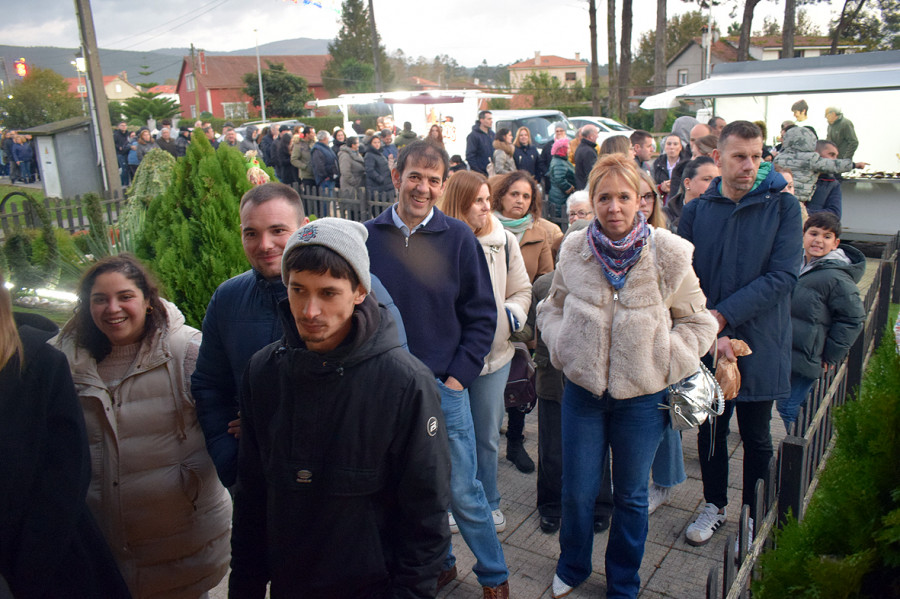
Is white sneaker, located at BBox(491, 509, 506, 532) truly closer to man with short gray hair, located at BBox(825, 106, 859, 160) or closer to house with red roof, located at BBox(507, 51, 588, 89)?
man with short gray hair, located at BBox(825, 106, 859, 160)

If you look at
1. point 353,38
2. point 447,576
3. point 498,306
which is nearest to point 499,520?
point 447,576

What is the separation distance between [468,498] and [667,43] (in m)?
69.4

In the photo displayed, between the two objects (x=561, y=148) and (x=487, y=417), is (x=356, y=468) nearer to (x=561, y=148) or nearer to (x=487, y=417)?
(x=487, y=417)

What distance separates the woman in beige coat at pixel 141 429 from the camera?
2.44 meters

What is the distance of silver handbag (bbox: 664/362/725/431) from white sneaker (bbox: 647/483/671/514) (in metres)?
1.18

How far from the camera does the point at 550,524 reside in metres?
3.77

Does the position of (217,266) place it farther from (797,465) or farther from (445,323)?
(797,465)

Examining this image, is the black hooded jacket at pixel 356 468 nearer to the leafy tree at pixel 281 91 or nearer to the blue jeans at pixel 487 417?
the blue jeans at pixel 487 417

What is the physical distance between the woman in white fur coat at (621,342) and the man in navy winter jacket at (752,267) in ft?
1.60

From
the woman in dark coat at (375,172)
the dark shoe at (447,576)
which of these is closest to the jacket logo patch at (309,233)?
the dark shoe at (447,576)

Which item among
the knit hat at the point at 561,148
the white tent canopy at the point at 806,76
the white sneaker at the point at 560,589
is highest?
the white tent canopy at the point at 806,76

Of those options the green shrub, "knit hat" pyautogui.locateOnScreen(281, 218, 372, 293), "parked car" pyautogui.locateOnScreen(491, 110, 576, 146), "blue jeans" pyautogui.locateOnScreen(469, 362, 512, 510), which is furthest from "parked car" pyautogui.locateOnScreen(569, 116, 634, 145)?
the green shrub

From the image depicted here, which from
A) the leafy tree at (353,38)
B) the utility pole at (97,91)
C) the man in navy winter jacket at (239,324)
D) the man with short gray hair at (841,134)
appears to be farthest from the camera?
the leafy tree at (353,38)

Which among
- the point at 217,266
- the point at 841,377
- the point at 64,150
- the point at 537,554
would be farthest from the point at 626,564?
the point at 64,150
